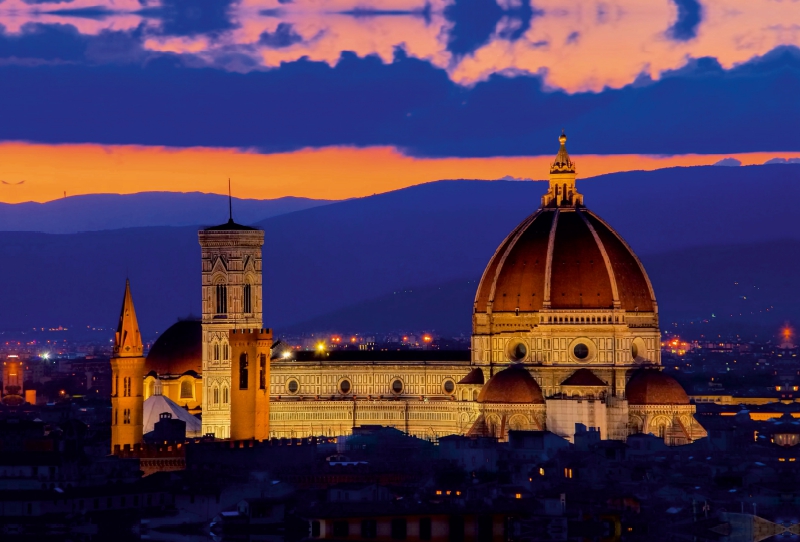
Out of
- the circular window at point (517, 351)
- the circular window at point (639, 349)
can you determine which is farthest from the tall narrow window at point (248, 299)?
the circular window at point (639, 349)

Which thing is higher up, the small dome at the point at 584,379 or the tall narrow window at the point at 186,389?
the tall narrow window at the point at 186,389

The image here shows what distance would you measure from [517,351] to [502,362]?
798 mm

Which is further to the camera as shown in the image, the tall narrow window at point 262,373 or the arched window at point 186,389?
Result: the arched window at point 186,389

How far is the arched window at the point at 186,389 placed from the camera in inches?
5468

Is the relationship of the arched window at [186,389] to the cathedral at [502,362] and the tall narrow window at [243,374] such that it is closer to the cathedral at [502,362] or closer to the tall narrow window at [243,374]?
the cathedral at [502,362]

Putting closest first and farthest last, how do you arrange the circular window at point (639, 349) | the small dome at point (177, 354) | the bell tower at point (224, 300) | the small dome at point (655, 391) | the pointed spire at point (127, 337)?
the small dome at point (655, 391) → the pointed spire at point (127, 337) → the circular window at point (639, 349) → the bell tower at point (224, 300) → the small dome at point (177, 354)

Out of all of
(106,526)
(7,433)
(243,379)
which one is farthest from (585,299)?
(106,526)

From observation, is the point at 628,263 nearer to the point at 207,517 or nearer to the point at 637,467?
the point at 637,467

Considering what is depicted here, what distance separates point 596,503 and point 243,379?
34.6 metres

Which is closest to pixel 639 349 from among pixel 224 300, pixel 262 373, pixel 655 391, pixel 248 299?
pixel 655 391

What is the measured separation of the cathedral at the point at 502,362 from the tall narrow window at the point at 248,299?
4cm

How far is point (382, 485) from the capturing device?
99.1 meters

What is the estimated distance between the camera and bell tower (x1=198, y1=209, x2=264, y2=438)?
429 feet

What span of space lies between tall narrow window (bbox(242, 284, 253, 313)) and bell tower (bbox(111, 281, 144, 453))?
749 cm
